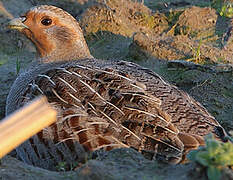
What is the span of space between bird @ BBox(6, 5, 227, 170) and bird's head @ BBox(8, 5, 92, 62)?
615 mm

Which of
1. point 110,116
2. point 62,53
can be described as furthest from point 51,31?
point 110,116

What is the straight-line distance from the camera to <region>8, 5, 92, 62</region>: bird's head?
4355 millimetres

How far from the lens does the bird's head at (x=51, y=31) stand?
436cm

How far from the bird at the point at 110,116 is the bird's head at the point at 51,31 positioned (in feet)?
2.02

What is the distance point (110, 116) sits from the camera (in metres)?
3.11

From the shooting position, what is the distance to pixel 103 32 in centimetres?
687

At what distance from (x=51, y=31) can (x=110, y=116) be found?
1739 mm

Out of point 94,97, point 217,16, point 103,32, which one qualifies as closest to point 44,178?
point 94,97

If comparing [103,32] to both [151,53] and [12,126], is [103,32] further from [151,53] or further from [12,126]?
[12,126]

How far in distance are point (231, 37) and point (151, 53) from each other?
1.93 metres

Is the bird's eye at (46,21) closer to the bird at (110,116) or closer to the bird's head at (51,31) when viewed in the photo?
the bird's head at (51,31)

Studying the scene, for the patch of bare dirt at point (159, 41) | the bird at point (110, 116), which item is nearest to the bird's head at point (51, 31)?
the bird at point (110, 116)

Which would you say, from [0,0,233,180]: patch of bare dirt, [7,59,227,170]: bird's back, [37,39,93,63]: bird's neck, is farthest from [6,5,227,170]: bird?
[37,39,93,63]: bird's neck

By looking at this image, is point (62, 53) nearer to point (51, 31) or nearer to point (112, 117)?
point (51, 31)
